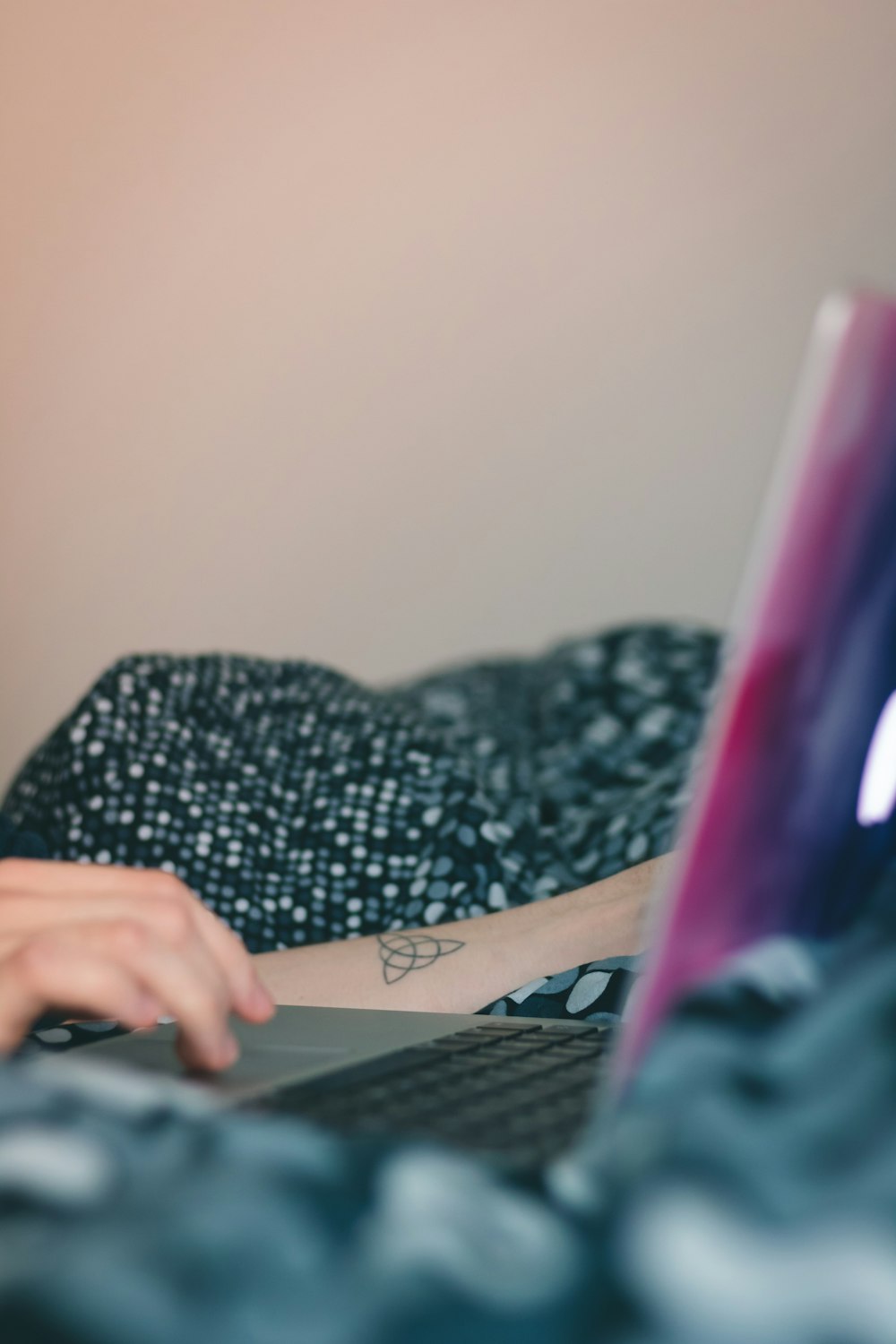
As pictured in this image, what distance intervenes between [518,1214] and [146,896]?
319mm

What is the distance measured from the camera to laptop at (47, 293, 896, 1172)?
1.12ft

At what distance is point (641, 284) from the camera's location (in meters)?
2.11

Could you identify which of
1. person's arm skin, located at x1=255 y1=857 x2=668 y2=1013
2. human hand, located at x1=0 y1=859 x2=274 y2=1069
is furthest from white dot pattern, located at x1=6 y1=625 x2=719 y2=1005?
human hand, located at x1=0 y1=859 x2=274 y2=1069

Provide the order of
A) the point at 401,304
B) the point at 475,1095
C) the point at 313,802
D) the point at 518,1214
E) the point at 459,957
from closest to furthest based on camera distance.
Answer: the point at 518,1214 < the point at 475,1095 < the point at 459,957 < the point at 313,802 < the point at 401,304

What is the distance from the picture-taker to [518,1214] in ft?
0.99

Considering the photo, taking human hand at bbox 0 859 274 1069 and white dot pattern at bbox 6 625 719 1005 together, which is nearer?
human hand at bbox 0 859 274 1069

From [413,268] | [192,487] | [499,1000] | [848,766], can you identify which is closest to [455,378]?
[413,268]

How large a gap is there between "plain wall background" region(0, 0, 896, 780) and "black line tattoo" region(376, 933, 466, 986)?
4.12ft

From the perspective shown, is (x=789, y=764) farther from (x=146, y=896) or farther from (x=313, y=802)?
(x=313, y=802)

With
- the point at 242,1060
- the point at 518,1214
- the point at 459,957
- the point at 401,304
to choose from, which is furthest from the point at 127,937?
the point at 401,304

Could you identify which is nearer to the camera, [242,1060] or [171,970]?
[171,970]

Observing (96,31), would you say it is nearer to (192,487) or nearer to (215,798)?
(192,487)

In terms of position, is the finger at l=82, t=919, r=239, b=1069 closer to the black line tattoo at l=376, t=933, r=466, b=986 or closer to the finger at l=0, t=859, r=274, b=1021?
the finger at l=0, t=859, r=274, b=1021

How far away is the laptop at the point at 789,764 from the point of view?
34 centimetres
